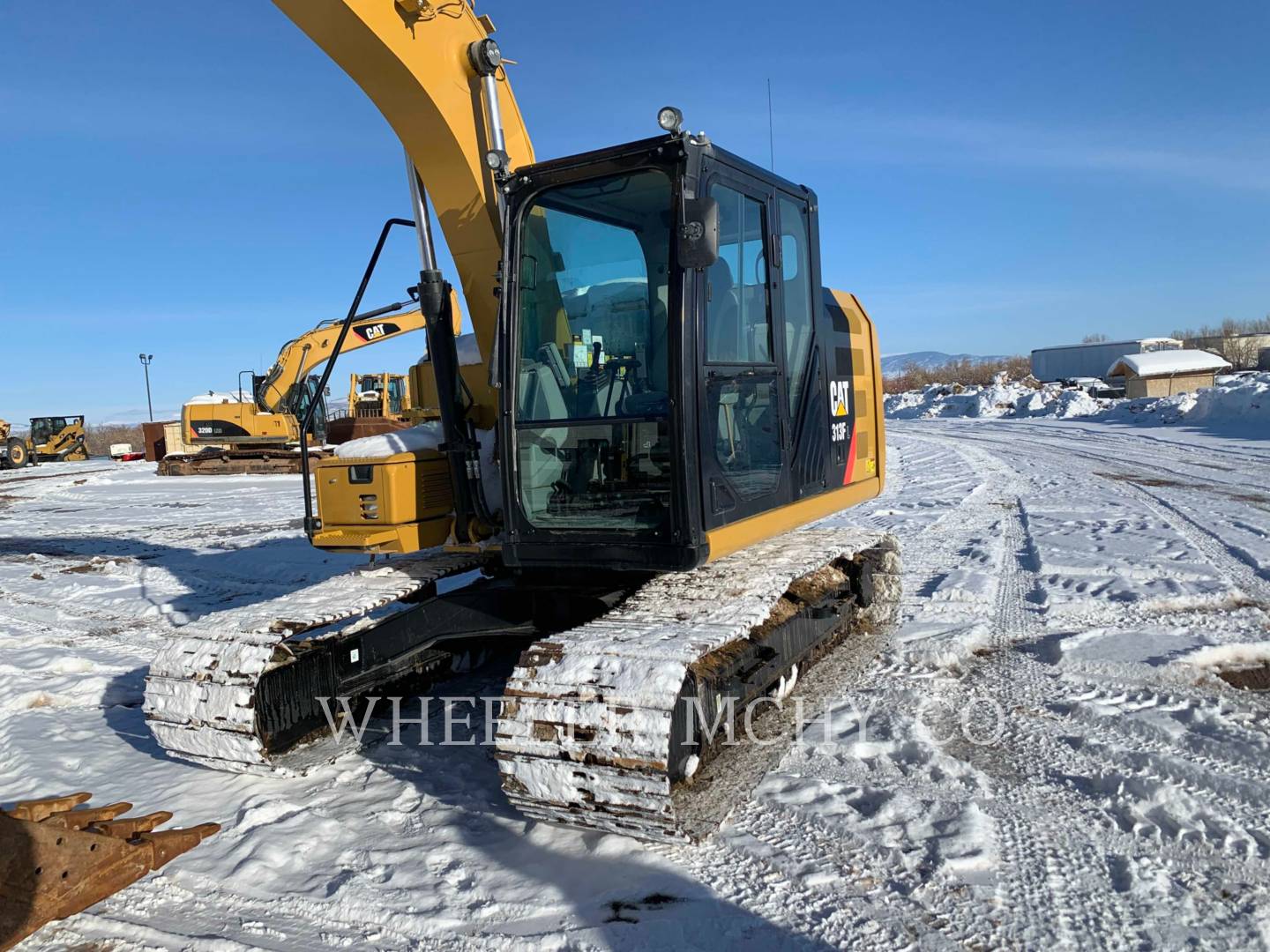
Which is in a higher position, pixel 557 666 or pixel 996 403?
pixel 996 403

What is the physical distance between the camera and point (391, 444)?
14.8 feet

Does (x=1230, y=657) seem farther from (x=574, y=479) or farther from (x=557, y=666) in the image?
(x=557, y=666)

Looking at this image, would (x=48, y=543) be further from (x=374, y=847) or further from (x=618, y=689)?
(x=618, y=689)

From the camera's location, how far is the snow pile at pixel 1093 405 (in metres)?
19.5

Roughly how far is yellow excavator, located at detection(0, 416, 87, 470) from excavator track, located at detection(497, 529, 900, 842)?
39.8m

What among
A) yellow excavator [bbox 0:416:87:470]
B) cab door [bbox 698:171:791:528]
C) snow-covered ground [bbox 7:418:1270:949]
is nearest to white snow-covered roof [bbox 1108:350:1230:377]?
snow-covered ground [bbox 7:418:1270:949]

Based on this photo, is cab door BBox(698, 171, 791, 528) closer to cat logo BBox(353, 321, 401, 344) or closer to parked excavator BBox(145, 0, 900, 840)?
parked excavator BBox(145, 0, 900, 840)

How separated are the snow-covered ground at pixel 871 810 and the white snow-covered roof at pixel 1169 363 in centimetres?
2973

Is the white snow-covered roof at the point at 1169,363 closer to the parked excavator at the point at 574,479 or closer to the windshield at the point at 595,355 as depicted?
the parked excavator at the point at 574,479

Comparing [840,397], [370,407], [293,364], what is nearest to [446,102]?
[840,397]

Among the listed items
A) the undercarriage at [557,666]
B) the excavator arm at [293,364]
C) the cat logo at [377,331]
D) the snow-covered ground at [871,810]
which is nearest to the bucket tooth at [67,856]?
the snow-covered ground at [871,810]

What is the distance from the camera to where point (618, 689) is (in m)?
3.05

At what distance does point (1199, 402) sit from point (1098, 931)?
856 inches

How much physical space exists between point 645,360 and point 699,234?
600mm
